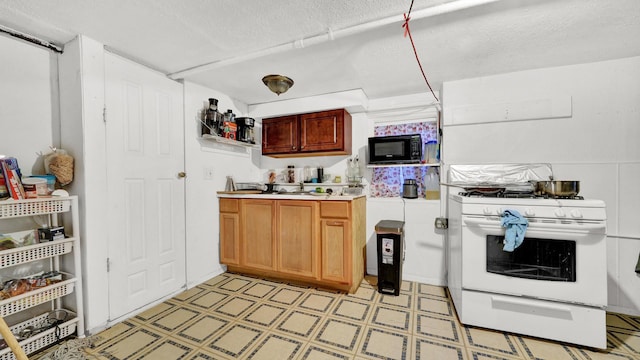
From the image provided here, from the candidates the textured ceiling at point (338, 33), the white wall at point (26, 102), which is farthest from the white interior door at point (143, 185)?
the white wall at point (26, 102)

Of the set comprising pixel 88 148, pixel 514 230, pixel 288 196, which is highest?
pixel 88 148

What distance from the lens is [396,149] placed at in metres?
2.75

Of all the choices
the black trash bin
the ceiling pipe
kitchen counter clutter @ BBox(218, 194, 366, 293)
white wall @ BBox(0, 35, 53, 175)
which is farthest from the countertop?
white wall @ BBox(0, 35, 53, 175)

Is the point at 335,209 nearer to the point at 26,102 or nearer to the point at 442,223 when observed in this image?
the point at 442,223

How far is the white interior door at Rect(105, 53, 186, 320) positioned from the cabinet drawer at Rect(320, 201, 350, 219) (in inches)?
58.3

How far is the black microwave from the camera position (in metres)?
2.69

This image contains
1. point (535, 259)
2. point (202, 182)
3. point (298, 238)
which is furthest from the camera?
point (202, 182)

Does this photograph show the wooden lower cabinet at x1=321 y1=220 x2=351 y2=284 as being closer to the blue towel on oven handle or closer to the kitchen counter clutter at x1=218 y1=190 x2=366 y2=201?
the kitchen counter clutter at x1=218 y1=190 x2=366 y2=201

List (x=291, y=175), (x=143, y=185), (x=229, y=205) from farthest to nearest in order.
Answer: (x=291, y=175) → (x=229, y=205) → (x=143, y=185)

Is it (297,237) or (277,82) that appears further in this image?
(297,237)

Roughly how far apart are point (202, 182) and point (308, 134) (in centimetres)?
137

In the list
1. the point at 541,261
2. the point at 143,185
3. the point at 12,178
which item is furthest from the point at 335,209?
the point at 12,178

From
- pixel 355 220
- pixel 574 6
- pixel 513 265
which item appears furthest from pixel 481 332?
pixel 574 6

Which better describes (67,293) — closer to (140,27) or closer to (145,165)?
(145,165)
